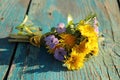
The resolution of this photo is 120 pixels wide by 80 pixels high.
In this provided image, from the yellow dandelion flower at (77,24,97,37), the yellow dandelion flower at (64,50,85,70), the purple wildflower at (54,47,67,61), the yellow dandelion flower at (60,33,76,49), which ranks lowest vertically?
the yellow dandelion flower at (64,50,85,70)

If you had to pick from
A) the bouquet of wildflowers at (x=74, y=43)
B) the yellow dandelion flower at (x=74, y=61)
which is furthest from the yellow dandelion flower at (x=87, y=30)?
the yellow dandelion flower at (x=74, y=61)

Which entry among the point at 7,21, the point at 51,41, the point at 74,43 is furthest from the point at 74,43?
the point at 7,21

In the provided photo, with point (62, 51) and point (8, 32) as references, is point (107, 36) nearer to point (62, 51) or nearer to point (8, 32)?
point (62, 51)

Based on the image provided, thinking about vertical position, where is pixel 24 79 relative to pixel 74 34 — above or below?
below

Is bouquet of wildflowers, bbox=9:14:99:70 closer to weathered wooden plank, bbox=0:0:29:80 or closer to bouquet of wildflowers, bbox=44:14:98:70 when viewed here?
bouquet of wildflowers, bbox=44:14:98:70

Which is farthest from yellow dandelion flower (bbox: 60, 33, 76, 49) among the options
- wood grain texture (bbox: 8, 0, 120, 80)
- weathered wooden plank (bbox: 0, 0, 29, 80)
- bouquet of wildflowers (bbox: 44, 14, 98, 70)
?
weathered wooden plank (bbox: 0, 0, 29, 80)

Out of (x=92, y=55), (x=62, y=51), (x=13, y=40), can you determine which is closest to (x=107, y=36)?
(x=92, y=55)

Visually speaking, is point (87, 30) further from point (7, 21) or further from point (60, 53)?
point (7, 21)
